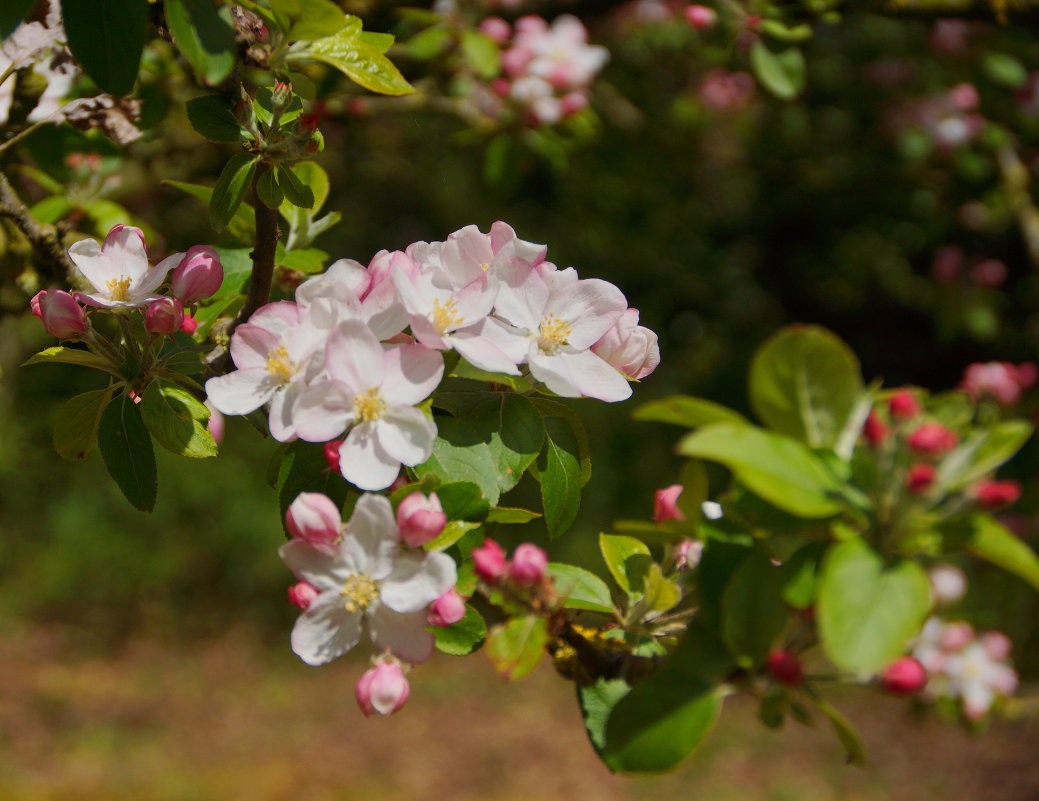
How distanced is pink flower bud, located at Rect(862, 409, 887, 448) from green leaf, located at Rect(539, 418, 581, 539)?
0.25 meters

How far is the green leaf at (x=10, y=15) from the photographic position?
0.57 metres

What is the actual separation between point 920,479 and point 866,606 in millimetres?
81

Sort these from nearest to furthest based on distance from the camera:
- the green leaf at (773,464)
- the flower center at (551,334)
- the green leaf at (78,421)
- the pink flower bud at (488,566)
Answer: the green leaf at (773,464)
the pink flower bud at (488,566)
the flower center at (551,334)
the green leaf at (78,421)

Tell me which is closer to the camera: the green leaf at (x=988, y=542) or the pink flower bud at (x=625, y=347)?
the green leaf at (x=988, y=542)

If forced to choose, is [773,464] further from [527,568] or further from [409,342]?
[409,342]

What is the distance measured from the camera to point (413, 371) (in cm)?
67

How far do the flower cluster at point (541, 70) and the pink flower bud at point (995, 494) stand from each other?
5.64ft

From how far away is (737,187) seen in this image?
4.83 metres

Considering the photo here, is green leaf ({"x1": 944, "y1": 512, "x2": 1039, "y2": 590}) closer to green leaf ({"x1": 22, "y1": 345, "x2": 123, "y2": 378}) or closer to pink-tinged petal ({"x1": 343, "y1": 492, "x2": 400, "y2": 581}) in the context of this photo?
pink-tinged petal ({"x1": 343, "y1": 492, "x2": 400, "y2": 581})

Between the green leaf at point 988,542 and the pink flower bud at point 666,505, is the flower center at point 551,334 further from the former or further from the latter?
the green leaf at point 988,542

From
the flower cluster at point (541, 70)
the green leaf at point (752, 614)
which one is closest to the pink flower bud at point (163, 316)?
the green leaf at point (752, 614)

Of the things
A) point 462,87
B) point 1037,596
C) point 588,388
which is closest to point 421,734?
point 1037,596

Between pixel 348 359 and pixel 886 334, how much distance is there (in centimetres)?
487

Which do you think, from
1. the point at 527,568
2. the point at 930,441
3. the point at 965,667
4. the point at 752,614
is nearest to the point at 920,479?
the point at 930,441
